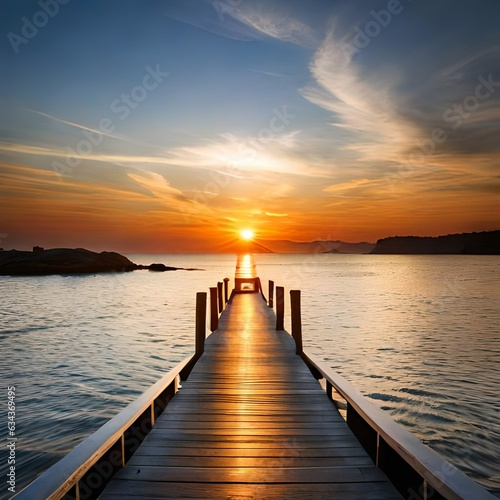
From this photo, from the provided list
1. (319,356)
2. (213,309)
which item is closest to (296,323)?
(213,309)

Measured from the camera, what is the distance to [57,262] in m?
88.8

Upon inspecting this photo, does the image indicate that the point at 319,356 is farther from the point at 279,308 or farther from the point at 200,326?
the point at 200,326

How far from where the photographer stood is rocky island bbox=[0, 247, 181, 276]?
3391 inches

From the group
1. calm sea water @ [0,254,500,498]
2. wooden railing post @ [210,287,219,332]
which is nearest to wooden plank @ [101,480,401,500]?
calm sea water @ [0,254,500,498]

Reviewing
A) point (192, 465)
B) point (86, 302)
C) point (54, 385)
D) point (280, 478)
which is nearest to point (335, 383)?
point (280, 478)

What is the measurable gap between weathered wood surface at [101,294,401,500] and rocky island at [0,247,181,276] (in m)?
91.0

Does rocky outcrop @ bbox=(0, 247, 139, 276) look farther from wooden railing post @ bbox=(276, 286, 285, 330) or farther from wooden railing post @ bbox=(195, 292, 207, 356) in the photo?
wooden railing post @ bbox=(195, 292, 207, 356)

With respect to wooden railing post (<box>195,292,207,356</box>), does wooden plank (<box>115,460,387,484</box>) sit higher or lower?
lower

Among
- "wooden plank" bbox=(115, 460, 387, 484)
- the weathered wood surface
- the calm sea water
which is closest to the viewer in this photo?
the weathered wood surface

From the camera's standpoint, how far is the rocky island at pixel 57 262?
86125 mm

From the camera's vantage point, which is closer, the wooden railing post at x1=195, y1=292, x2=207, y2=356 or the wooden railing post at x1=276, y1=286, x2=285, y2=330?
the wooden railing post at x1=195, y1=292, x2=207, y2=356

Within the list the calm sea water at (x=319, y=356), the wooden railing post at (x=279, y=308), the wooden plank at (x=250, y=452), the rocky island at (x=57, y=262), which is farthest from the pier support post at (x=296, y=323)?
the rocky island at (x=57, y=262)

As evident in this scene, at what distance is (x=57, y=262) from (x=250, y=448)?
9510 centimetres

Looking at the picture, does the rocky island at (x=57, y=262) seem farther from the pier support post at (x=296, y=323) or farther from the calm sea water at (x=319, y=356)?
the pier support post at (x=296, y=323)
